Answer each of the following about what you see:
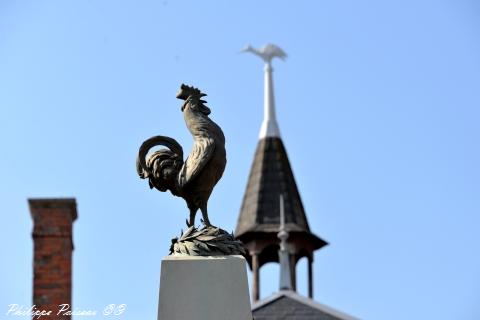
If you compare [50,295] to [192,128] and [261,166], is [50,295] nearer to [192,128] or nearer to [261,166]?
[192,128]

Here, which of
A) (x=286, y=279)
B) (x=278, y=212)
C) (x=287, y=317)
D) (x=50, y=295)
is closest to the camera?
(x=50, y=295)

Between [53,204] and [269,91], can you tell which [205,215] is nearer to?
[53,204]

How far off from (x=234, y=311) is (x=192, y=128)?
169cm

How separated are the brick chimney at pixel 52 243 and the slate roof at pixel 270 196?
30658 millimetres

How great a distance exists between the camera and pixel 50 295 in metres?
27.0

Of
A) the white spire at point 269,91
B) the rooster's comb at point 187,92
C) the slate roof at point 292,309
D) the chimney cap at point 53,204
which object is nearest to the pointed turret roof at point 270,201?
the white spire at point 269,91

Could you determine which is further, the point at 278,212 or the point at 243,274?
the point at 278,212

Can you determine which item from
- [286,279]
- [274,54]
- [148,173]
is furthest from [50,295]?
[274,54]

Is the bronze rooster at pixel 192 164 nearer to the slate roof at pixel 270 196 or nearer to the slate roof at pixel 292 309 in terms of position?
the slate roof at pixel 292 309

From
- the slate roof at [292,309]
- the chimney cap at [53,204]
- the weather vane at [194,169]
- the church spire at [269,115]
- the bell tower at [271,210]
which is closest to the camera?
the weather vane at [194,169]

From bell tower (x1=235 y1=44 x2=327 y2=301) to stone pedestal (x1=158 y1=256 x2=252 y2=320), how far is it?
3766 centimetres

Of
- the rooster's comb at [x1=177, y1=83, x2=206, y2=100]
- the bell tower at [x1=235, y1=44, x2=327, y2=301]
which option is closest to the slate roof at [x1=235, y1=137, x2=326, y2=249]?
the bell tower at [x1=235, y1=44, x2=327, y2=301]

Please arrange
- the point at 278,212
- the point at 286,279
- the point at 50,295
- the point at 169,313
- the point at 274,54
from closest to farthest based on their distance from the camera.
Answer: the point at 169,313
the point at 50,295
the point at 286,279
the point at 278,212
the point at 274,54

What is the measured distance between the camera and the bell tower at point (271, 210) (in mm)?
58250
